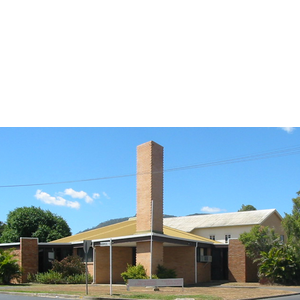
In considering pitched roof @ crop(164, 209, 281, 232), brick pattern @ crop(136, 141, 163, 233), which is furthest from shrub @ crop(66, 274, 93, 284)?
pitched roof @ crop(164, 209, 281, 232)

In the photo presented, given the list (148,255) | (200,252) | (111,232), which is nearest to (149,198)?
(148,255)

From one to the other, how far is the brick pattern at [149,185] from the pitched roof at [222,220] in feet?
63.2

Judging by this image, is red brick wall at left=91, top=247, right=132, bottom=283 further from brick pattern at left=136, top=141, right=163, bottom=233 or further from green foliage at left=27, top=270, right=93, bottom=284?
brick pattern at left=136, top=141, right=163, bottom=233

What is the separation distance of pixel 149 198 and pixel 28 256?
32.2ft

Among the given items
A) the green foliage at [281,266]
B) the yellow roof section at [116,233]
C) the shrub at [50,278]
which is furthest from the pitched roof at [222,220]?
the shrub at [50,278]

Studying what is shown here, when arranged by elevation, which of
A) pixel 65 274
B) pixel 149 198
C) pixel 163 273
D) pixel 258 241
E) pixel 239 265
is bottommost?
pixel 65 274

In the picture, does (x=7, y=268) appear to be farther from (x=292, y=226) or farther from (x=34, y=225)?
(x=34, y=225)

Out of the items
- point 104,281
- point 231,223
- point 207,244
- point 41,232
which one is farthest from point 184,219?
point 104,281

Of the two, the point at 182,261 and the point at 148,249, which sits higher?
the point at 148,249

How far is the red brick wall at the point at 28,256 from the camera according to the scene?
102 feet

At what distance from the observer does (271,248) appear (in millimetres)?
31750

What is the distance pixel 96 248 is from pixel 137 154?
7.38 meters

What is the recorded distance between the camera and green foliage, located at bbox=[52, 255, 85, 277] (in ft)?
101

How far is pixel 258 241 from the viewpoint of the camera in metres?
32.2
